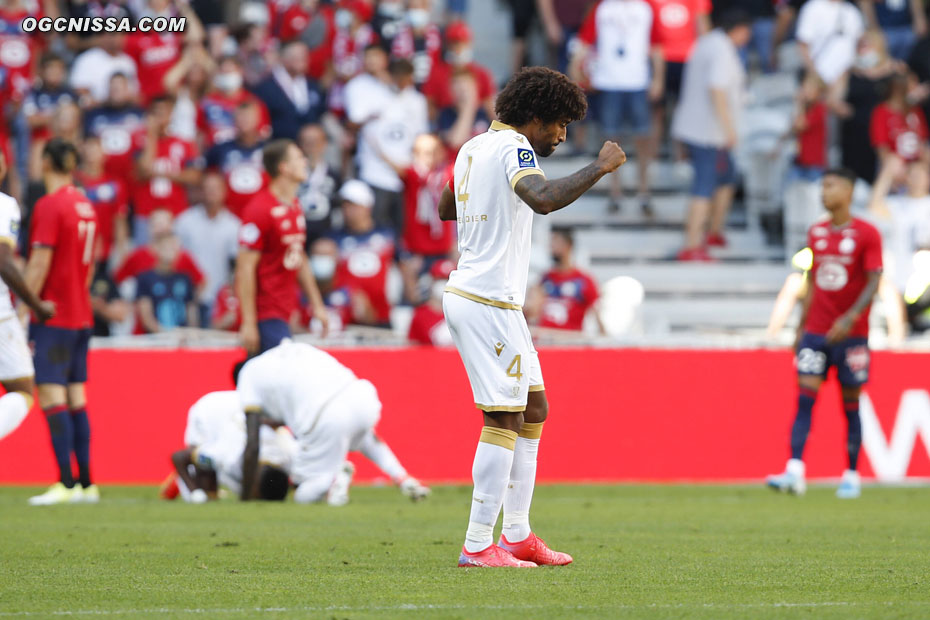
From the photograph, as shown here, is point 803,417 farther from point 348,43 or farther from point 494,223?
point 348,43

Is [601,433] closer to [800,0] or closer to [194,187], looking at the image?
[194,187]

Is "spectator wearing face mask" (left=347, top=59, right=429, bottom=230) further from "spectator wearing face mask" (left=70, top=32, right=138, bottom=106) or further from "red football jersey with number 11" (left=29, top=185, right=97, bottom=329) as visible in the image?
"red football jersey with number 11" (left=29, top=185, right=97, bottom=329)

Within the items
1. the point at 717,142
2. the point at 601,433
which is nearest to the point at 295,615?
the point at 601,433

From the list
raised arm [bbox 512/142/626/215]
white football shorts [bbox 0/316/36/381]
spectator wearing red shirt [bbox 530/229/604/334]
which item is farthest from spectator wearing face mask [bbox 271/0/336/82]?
raised arm [bbox 512/142/626/215]

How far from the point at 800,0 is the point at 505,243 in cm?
1437

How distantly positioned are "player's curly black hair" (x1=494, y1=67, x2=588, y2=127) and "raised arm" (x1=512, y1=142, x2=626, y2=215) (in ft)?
1.41

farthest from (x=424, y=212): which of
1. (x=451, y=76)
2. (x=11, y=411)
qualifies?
(x=11, y=411)

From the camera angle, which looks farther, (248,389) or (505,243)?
(248,389)

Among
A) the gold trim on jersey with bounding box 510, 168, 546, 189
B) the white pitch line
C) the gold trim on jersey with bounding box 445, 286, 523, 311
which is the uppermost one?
the gold trim on jersey with bounding box 510, 168, 546, 189

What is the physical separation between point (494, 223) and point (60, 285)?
16.7 ft

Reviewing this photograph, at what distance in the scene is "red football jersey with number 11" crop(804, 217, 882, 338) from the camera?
457 inches

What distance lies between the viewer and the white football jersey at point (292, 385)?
33.4 feet

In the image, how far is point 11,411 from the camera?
950 centimetres

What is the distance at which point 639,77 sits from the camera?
1717 centimetres
